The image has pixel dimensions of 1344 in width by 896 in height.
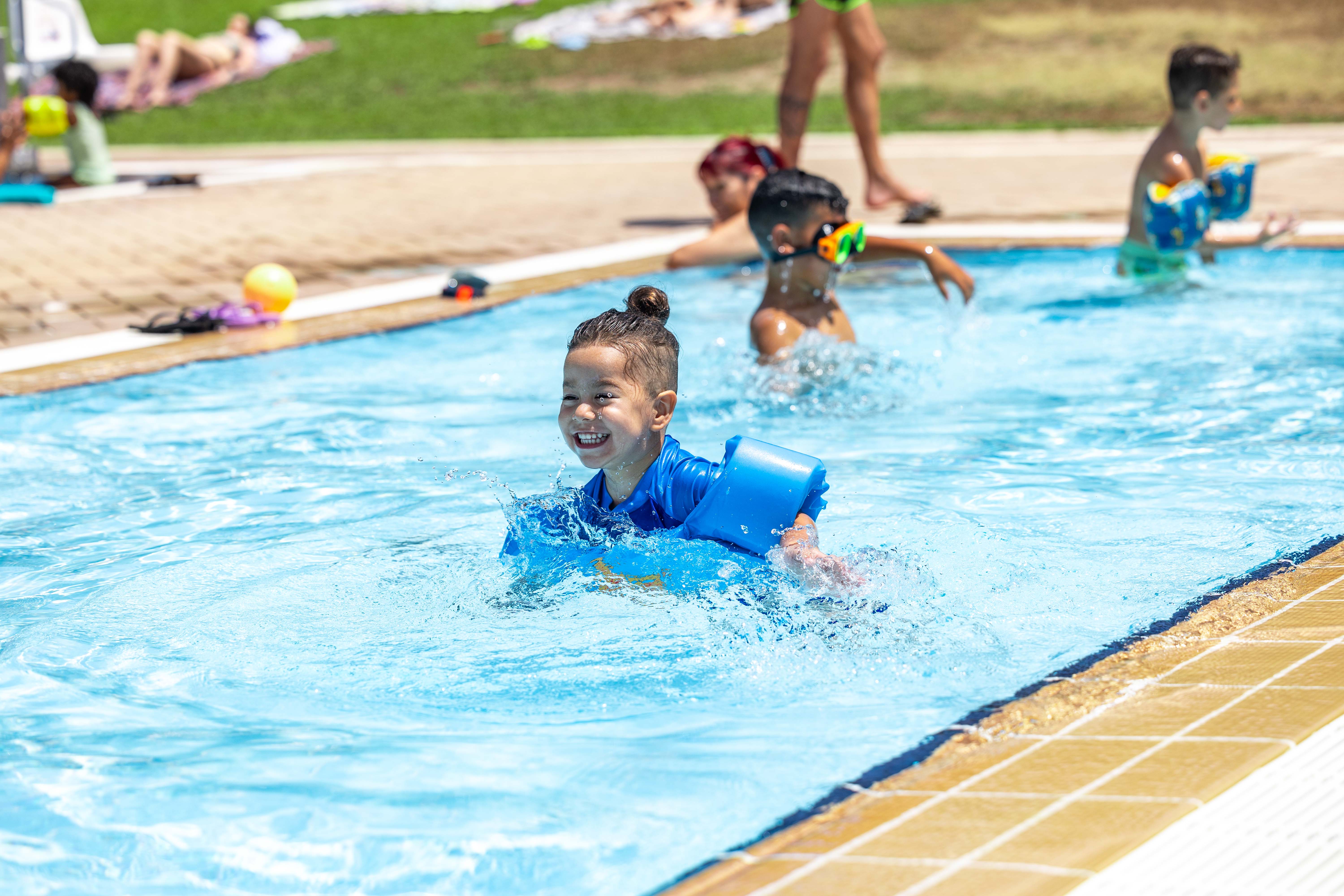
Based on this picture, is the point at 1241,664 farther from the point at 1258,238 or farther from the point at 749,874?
the point at 1258,238

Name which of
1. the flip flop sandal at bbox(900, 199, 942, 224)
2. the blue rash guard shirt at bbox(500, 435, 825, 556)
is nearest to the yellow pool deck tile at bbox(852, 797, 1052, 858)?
the blue rash guard shirt at bbox(500, 435, 825, 556)

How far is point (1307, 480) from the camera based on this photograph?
4.82 m

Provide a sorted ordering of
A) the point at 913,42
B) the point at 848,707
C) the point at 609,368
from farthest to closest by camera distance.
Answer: the point at 913,42 → the point at 609,368 → the point at 848,707

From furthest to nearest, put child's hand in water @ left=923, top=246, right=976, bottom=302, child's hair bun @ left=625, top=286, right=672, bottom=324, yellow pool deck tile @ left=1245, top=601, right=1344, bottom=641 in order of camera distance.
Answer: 1. child's hand in water @ left=923, top=246, right=976, bottom=302
2. child's hair bun @ left=625, top=286, right=672, bottom=324
3. yellow pool deck tile @ left=1245, top=601, right=1344, bottom=641

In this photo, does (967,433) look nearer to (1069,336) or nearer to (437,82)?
(1069,336)

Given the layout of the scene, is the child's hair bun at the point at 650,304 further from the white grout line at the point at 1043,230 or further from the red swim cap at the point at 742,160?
the white grout line at the point at 1043,230

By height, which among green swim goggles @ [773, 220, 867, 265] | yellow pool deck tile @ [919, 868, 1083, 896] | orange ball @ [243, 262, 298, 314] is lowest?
yellow pool deck tile @ [919, 868, 1083, 896]

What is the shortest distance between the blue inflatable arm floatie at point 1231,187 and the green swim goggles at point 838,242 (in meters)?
2.91

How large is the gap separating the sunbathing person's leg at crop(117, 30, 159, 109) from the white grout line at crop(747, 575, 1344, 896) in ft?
75.1

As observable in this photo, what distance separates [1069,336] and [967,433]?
1.75 meters

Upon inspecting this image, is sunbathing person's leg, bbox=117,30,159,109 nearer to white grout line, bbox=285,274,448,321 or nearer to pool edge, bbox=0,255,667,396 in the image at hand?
white grout line, bbox=285,274,448,321

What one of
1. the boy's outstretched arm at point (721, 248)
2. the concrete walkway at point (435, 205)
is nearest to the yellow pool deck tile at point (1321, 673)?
the boy's outstretched arm at point (721, 248)

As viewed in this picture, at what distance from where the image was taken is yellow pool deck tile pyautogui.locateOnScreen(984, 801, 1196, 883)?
2215mm

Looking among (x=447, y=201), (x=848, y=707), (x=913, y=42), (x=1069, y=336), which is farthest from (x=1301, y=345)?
(x=913, y=42)
